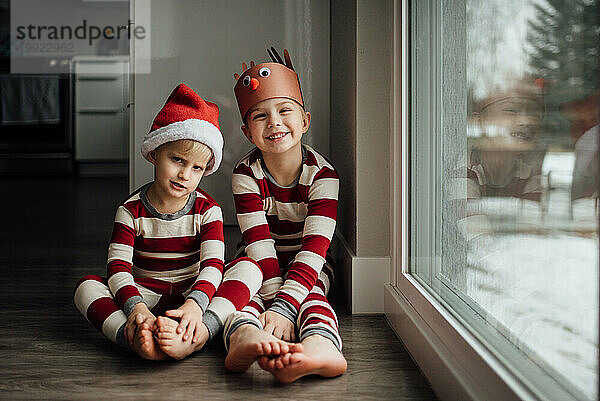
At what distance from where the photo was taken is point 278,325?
4.39 ft

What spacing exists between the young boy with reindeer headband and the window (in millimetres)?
271

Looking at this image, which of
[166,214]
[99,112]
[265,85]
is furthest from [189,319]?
[99,112]

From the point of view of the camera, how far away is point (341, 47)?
184 centimetres

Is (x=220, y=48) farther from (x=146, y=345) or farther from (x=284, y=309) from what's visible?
(x=146, y=345)

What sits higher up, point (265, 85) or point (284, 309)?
point (265, 85)

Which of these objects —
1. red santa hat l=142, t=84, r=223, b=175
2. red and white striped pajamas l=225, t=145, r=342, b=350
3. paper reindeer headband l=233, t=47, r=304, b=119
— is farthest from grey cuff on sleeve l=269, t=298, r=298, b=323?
paper reindeer headband l=233, t=47, r=304, b=119

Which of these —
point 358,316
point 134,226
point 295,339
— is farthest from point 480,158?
point 134,226

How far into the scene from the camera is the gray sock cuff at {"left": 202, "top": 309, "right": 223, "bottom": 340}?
133 centimetres

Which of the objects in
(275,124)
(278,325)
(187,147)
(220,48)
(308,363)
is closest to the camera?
(308,363)

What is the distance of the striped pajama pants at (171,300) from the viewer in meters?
1.34

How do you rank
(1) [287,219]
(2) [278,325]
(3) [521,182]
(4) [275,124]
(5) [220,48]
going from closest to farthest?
(3) [521,182], (2) [278,325], (4) [275,124], (1) [287,219], (5) [220,48]

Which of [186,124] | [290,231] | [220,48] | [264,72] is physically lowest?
[290,231]

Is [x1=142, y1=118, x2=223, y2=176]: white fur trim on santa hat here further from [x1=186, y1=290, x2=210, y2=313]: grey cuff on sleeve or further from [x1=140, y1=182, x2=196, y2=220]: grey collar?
[x1=186, y1=290, x2=210, y2=313]: grey cuff on sleeve

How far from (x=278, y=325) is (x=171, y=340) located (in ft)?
0.71
